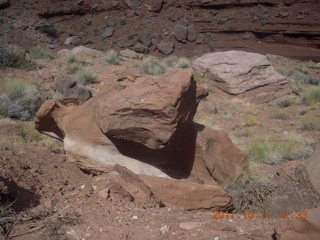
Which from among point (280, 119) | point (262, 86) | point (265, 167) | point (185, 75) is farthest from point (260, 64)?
point (185, 75)

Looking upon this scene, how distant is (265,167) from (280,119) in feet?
12.4

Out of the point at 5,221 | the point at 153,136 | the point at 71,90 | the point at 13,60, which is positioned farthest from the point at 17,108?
the point at 5,221

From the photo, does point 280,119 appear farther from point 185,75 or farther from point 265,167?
point 185,75

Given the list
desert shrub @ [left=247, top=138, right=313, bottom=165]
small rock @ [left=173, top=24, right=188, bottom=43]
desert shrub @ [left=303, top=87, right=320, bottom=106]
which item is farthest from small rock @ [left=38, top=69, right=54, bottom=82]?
small rock @ [left=173, top=24, right=188, bottom=43]

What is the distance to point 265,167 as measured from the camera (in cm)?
652

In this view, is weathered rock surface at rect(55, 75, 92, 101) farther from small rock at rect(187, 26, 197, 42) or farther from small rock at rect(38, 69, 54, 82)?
small rock at rect(187, 26, 197, 42)

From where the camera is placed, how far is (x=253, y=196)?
472 cm

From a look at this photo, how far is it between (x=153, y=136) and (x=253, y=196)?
1.68 metres

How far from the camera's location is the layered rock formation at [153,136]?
169 inches

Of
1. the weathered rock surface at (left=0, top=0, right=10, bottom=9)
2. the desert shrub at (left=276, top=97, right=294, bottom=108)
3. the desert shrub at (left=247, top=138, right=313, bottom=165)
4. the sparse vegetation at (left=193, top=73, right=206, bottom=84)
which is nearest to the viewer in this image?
the desert shrub at (left=247, top=138, right=313, bottom=165)

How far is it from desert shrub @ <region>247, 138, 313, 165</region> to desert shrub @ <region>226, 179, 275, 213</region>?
73.2 inches

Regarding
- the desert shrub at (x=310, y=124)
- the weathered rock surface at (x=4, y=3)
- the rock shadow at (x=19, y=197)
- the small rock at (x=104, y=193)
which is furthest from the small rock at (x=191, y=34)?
the small rock at (x=104, y=193)

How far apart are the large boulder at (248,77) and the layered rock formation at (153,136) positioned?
6.57m

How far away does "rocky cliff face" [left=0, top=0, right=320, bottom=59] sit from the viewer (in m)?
23.8
